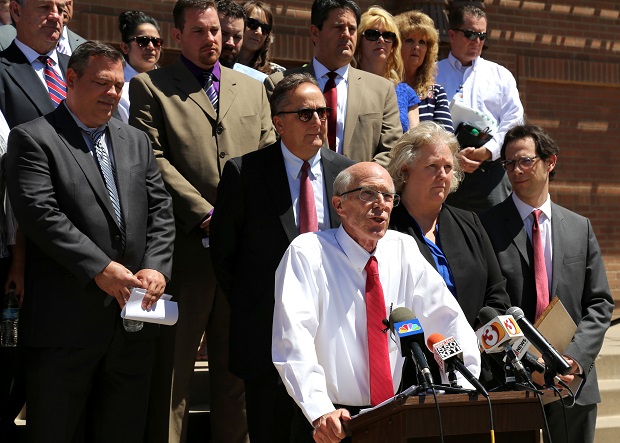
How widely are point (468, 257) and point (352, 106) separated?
1.50 metres

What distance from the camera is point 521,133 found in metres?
6.35

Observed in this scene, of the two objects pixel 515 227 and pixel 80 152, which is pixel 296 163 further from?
pixel 515 227

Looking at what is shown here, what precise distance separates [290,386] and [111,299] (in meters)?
1.39

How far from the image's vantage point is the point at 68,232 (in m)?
5.21

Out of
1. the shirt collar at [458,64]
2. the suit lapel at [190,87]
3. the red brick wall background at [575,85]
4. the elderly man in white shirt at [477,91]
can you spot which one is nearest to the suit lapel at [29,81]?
the suit lapel at [190,87]

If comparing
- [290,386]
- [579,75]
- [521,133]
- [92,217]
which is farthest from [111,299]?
[579,75]

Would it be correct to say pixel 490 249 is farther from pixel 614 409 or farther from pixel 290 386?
pixel 614 409

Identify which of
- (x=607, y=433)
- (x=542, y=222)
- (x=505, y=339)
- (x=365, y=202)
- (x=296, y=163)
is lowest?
(x=607, y=433)

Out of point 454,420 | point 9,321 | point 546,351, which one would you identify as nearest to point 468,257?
point 546,351

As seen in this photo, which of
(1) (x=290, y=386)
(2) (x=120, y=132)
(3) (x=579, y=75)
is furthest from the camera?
(3) (x=579, y=75)

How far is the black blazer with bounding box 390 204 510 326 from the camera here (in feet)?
18.0

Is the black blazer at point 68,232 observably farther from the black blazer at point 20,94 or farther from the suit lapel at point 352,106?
the suit lapel at point 352,106

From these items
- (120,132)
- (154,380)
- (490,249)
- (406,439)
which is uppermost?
(120,132)

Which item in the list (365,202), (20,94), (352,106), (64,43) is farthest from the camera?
(64,43)
